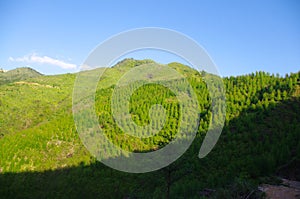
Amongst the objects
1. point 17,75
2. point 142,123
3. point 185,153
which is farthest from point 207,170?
point 17,75

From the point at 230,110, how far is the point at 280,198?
18.8 m

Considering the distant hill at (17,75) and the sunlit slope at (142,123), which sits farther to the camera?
the distant hill at (17,75)

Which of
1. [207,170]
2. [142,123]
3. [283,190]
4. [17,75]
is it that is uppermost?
[17,75]

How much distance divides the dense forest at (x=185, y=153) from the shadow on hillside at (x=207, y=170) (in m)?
0.07

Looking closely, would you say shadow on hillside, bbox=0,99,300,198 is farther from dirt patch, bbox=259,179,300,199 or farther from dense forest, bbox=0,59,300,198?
dirt patch, bbox=259,179,300,199

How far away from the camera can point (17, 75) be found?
143m

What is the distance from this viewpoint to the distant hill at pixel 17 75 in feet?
435

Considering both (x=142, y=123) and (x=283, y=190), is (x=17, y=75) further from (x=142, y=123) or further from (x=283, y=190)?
(x=283, y=190)

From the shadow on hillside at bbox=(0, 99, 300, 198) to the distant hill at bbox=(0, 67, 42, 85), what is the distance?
379 ft

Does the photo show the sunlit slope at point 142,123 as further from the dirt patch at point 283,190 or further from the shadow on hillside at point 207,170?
the dirt patch at point 283,190

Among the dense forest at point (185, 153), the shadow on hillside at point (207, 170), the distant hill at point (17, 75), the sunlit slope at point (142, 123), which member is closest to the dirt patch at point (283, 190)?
the dense forest at point (185, 153)

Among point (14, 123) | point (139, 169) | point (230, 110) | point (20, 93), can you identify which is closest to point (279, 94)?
point (230, 110)

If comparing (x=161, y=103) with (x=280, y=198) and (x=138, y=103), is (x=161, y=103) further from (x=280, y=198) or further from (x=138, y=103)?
(x=280, y=198)

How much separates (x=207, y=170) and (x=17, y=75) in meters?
145
